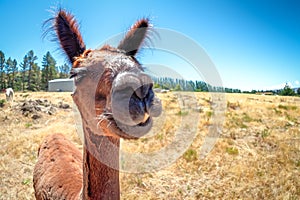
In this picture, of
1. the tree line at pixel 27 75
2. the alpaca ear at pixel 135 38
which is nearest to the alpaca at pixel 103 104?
the alpaca ear at pixel 135 38

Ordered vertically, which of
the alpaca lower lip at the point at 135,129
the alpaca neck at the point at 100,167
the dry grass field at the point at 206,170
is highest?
the alpaca lower lip at the point at 135,129

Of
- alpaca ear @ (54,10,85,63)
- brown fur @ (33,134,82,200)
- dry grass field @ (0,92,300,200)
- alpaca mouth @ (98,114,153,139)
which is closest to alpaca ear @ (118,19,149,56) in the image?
alpaca ear @ (54,10,85,63)

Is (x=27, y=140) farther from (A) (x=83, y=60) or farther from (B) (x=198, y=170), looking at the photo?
(A) (x=83, y=60)

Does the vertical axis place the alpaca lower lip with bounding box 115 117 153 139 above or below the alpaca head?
below

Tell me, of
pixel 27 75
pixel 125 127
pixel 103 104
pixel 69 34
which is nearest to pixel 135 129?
pixel 125 127

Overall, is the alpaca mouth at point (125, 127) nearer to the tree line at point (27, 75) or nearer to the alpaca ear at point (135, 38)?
the alpaca ear at point (135, 38)

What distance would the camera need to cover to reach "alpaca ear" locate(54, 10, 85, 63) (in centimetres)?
210

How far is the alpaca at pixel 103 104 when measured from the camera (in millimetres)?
1371

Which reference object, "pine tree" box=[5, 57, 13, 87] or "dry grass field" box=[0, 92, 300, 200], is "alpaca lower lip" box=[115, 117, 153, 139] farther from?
"pine tree" box=[5, 57, 13, 87]

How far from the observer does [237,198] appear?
448 cm

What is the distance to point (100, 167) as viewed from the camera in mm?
1988

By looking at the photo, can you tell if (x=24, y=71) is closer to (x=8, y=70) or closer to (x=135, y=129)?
(x=8, y=70)

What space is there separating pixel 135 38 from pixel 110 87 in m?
0.85

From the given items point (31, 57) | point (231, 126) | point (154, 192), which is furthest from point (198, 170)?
point (31, 57)
